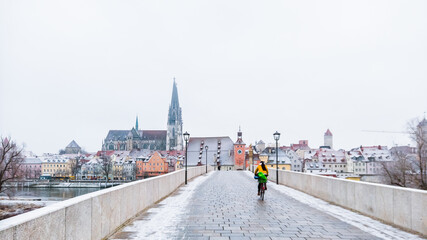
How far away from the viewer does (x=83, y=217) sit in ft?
18.9

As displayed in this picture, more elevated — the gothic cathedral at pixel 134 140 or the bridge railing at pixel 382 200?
the gothic cathedral at pixel 134 140

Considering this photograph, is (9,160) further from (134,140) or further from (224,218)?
(134,140)

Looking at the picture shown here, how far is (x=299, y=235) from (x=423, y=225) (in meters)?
2.37

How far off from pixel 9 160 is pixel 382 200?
55.6m

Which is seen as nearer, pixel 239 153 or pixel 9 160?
pixel 9 160

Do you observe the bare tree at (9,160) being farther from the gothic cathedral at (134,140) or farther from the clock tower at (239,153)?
the gothic cathedral at (134,140)

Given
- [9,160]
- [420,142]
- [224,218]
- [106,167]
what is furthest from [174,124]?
[224,218]

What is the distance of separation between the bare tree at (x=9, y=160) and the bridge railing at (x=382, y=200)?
50.3 m

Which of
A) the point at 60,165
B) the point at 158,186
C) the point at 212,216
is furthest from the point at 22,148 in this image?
the point at 60,165

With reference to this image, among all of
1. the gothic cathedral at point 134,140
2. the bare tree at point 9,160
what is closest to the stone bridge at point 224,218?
the bare tree at point 9,160

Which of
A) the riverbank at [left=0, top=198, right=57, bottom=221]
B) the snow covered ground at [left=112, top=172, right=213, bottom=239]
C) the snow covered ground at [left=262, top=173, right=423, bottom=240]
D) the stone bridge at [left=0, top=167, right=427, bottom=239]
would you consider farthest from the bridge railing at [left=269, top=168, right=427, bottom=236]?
the riverbank at [left=0, top=198, right=57, bottom=221]

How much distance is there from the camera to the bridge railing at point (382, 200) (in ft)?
23.5

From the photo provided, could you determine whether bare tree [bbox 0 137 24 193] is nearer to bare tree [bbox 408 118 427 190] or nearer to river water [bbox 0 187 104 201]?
river water [bbox 0 187 104 201]

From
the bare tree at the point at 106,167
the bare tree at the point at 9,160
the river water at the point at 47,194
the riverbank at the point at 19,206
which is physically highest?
the bare tree at the point at 9,160
